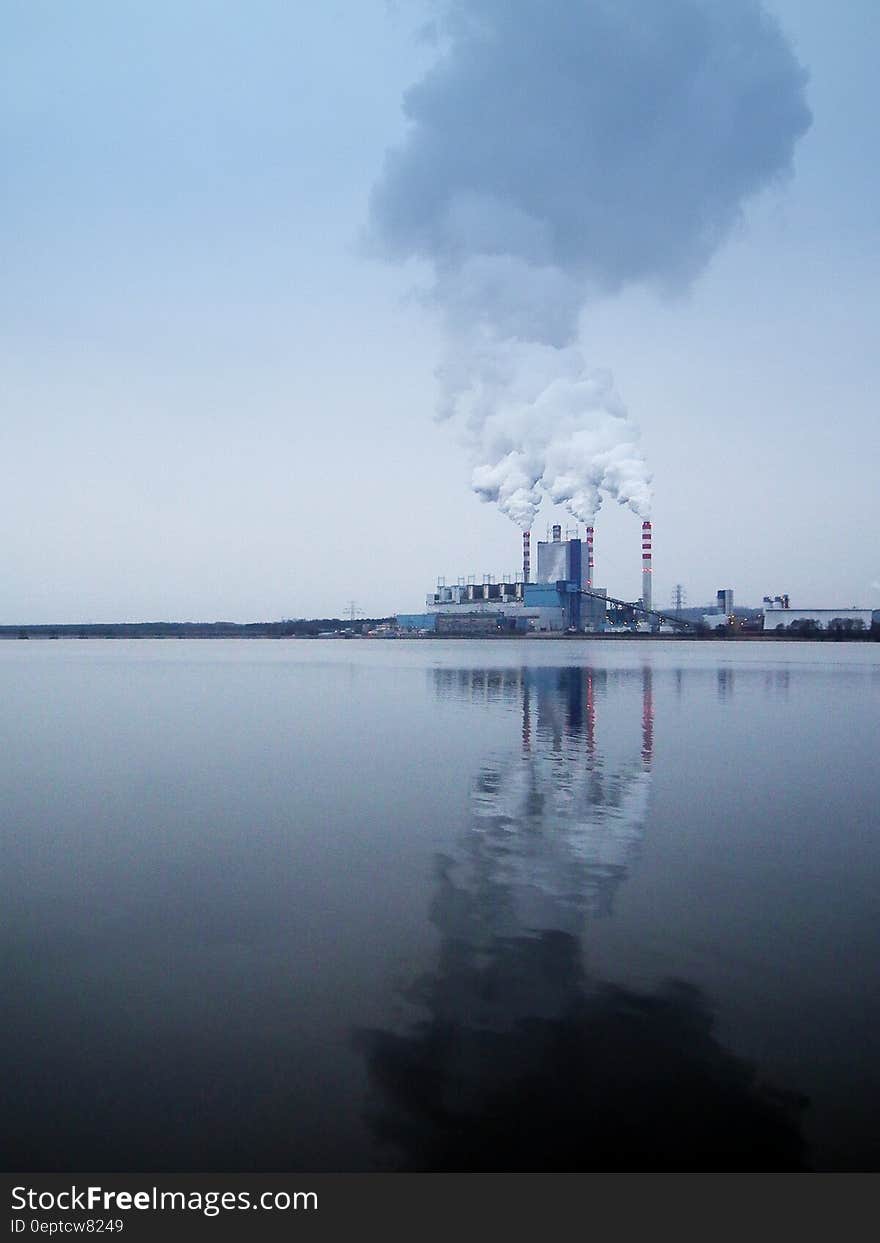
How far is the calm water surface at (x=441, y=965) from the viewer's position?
3.97m

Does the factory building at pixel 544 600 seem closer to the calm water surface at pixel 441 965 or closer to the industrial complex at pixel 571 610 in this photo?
the industrial complex at pixel 571 610

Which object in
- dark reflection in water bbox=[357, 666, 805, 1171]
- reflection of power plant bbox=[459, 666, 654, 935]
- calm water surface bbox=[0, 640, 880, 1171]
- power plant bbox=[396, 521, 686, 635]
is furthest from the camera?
power plant bbox=[396, 521, 686, 635]

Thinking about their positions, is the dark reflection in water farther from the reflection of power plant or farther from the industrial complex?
the industrial complex

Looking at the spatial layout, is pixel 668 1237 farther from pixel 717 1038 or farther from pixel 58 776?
pixel 58 776

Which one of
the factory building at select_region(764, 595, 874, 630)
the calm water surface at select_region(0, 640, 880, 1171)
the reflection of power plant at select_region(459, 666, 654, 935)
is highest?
the factory building at select_region(764, 595, 874, 630)

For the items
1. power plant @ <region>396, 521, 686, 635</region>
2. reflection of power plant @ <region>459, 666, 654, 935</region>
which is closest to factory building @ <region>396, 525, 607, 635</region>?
power plant @ <region>396, 521, 686, 635</region>

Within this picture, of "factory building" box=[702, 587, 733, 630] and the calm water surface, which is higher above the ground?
"factory building" box=[702, 587, 733, 630]

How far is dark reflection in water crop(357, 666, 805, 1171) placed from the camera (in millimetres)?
3830

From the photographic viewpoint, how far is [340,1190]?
12.0 feet

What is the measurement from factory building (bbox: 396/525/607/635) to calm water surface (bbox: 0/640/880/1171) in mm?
97091

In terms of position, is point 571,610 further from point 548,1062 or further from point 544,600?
point 548,1062

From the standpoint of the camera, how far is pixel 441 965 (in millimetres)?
5762

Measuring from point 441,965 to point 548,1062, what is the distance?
1369 millimetres

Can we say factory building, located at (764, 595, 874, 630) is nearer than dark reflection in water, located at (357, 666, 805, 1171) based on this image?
No
